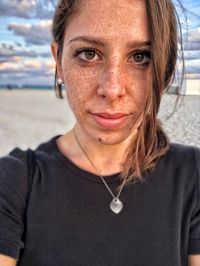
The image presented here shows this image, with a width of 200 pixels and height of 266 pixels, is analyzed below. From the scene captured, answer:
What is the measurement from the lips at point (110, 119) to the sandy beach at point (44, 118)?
0.60 ft

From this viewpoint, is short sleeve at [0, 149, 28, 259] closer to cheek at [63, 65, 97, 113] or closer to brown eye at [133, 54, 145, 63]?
cheek at [63, 65, 97, 113]

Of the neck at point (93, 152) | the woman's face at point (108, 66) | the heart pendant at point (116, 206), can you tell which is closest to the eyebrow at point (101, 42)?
the woman's face at point (108, 66)

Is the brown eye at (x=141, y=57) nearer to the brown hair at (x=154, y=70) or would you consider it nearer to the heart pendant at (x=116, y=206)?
the brown hair at (x=154, y=70)

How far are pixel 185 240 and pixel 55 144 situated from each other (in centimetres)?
42

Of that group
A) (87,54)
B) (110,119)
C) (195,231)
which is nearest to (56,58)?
(87,54)

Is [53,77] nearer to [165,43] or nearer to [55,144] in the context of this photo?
[55,144]

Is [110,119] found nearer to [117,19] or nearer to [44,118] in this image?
[117,19]

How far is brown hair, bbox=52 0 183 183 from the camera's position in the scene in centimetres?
83

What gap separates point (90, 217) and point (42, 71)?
0.50 meters

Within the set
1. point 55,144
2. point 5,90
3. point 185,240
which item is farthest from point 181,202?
point 5,90

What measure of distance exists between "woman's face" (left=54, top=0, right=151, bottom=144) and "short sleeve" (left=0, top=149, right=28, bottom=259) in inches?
7.9

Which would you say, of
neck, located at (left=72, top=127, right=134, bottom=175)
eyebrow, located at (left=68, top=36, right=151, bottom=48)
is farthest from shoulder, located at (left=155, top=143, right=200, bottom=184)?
eyebrow, located at (left=68, top=36, right=151, bottom=48)

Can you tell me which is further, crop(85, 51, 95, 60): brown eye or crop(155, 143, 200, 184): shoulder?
crop(155, 143, 200, 184): shoulder

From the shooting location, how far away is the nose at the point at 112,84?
811 millimetres
